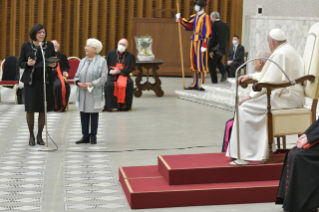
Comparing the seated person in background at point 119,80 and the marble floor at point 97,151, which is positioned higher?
the seated person in background at point 119,80

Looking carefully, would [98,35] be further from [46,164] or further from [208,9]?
[46,164]

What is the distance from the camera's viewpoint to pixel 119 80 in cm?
958

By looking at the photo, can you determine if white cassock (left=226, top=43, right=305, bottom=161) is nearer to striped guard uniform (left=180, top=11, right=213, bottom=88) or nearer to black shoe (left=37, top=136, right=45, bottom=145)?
black shoe (left=37, top=136, right=45, bottom=145)

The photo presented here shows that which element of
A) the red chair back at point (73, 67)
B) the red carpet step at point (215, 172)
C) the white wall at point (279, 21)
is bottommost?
the red carpet step at point (215, 172)

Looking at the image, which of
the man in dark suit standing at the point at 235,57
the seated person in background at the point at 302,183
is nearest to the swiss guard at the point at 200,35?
the man in dark suit standing at the point at 235,57

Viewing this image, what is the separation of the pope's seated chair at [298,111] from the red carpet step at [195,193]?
42cm

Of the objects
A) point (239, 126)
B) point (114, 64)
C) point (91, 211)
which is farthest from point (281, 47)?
point (114, 64)

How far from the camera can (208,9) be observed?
50.7 feet

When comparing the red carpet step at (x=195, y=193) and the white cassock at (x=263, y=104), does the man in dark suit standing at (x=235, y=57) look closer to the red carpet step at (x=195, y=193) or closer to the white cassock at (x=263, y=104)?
the white cassock at (x=263, y=104)

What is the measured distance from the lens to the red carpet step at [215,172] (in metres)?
4.50

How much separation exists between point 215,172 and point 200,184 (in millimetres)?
160

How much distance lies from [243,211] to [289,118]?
3.73 ft

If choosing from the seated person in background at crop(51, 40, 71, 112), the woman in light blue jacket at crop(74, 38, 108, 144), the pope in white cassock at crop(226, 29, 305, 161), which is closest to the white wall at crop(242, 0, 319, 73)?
the seated person in background at crop(51, 40, 71, 112)

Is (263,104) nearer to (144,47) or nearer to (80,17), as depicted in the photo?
(144,47)
